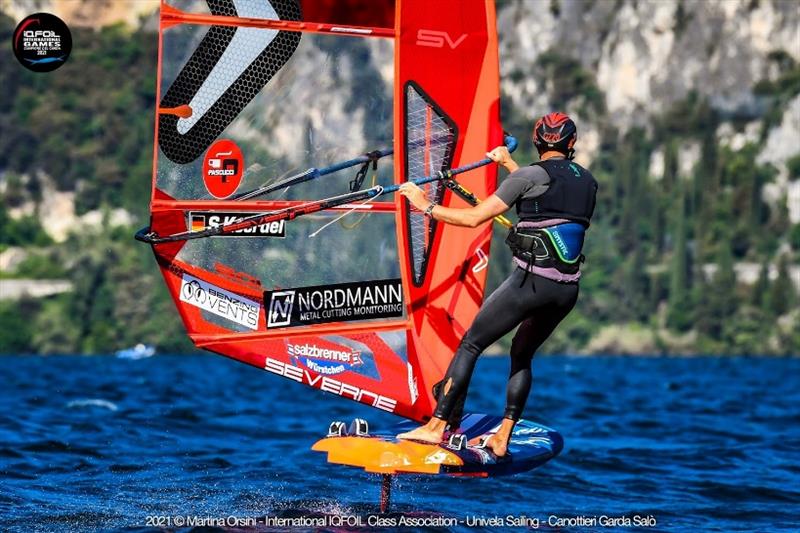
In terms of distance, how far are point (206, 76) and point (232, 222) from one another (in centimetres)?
111

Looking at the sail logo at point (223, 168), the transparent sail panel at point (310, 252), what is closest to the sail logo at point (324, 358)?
the transparent sail panel at point (310, 252)

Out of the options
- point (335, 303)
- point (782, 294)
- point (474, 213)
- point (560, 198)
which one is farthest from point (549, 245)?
point (782, 294)

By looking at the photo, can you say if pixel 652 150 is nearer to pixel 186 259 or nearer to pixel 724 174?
pixel 724 174

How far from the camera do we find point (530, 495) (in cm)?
1299

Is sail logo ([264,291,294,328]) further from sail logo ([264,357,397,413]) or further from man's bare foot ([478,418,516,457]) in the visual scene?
man's bare foot ([478,418,516,457])

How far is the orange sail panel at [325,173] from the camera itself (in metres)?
11.4

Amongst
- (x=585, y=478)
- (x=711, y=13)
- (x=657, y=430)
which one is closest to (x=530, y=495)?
(x=585, y=478)

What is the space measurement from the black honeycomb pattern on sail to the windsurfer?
5.98 ft

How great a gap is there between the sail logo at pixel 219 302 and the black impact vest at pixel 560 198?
233 cm

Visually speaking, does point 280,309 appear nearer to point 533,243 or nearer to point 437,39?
point 533,243

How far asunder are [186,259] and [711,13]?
153 metres

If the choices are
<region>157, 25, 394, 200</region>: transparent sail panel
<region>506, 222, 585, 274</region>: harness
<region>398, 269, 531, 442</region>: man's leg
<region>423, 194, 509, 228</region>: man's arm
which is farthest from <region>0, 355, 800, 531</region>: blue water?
<region>157, 25, 394, 200</region>: transparent sail panel

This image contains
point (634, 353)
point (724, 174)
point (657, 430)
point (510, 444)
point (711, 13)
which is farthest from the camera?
point (711, 13)

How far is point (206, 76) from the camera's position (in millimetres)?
11438
